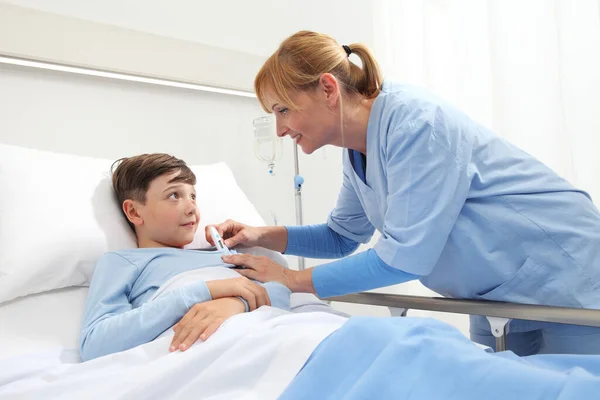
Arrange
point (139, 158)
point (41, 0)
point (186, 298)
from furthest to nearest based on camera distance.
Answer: point (41, 0) → point (139, 158) → point (186, 298)

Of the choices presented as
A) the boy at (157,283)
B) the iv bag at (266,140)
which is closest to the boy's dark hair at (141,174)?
the boy at (157,283)

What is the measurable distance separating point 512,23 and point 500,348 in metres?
1.49

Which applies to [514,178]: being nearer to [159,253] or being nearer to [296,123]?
[296,123]

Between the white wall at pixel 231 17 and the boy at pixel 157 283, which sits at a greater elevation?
the white wall at pixel 231 17

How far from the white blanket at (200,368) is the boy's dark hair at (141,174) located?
62cm

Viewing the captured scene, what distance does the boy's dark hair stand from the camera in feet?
5.33

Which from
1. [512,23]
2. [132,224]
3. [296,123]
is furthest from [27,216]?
[512,23]

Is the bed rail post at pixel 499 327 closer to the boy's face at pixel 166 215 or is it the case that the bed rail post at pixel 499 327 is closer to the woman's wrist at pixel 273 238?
the woman's wrist at pixel 273 238

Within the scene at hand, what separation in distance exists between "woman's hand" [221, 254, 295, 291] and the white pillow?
32 centimetres

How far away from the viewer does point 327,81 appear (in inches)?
55.3

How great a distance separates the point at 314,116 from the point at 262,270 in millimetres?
Answer: 439

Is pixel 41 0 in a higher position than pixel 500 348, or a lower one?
higher

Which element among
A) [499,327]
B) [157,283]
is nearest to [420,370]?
[499,327]

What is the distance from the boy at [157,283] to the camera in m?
1.16
